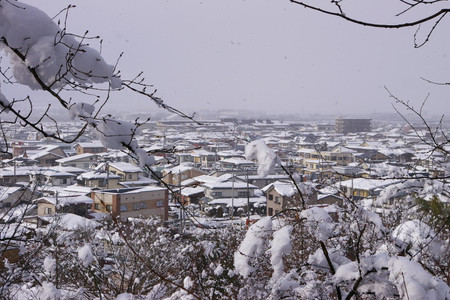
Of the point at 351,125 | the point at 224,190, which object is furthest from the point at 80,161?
the point at 351,125

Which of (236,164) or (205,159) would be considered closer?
(236,164)

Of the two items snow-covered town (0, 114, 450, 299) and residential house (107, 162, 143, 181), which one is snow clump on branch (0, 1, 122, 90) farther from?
residential house (107, 162, 143, 181)

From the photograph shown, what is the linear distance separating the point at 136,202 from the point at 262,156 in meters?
12.3

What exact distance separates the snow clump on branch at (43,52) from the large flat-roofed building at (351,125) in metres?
→ 63.0

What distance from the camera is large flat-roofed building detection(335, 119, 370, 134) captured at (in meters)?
62.2

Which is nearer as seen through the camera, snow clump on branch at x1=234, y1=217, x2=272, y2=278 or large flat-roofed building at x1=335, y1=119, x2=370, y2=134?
snow clump on branch at x1=234, y1=217, x2=272, y2=278

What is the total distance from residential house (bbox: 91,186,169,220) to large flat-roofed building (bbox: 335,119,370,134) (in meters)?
51.8

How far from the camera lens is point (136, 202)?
43.5 ft

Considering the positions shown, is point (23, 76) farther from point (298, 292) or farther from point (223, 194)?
point (223, 194)

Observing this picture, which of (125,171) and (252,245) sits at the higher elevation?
(252,245)

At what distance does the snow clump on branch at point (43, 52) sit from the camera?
945 millimetres

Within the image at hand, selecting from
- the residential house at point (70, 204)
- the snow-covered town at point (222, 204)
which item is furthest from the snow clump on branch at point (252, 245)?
the residential house at point (70, 204)

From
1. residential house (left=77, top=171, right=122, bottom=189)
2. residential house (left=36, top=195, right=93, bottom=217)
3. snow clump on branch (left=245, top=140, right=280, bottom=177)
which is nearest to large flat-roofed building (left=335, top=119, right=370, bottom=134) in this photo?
residential house (left=77, top=171, right=122, bottom=189)

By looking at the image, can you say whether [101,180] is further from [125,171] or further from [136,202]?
[136,202]
